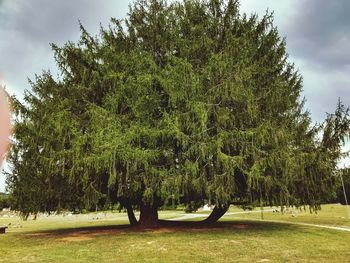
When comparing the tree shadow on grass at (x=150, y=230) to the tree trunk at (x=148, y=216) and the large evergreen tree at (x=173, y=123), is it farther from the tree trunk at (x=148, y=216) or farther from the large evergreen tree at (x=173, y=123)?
the large evergreen tree at (x=173, y=123)

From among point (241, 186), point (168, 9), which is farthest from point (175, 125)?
point (168, 9)

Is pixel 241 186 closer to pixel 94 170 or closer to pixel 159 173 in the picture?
pixel 159 173

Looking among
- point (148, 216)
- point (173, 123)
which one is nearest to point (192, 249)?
point (173, 123)

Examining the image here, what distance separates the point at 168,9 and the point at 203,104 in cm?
680

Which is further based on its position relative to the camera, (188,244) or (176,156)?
(176,156)

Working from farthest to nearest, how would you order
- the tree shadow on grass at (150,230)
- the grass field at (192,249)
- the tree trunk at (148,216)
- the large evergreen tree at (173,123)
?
the tree trunk at (148,216) → the tree shadow on grass at (150,230) → the large evergreen tree at (173,123) → the grass field at (192,249)

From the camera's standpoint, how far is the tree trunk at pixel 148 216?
2027 cm

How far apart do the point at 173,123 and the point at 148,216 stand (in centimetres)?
626

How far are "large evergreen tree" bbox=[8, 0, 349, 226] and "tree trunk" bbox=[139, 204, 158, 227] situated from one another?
6cm

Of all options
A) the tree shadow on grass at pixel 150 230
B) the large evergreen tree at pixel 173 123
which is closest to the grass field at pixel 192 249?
the tree shadow on grass at pixel 150 230

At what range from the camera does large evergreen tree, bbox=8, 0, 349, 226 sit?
16547 millimetres

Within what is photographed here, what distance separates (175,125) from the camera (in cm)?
1667

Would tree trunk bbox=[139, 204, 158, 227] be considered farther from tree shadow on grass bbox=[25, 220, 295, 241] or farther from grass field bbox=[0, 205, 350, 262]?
grass field bbox=[0, 205, 350, 262]

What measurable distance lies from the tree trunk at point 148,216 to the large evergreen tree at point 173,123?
0.19 feet
